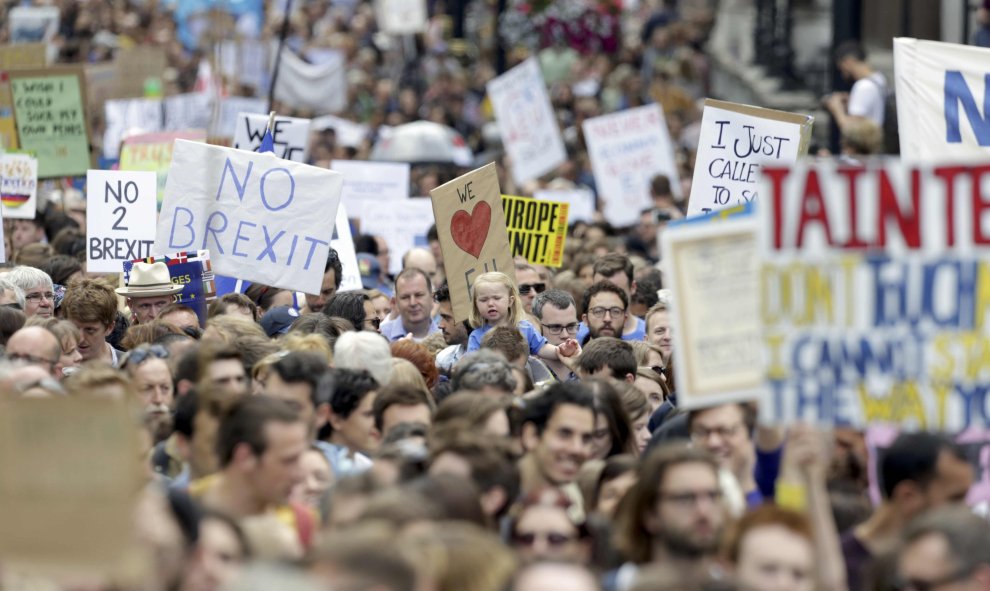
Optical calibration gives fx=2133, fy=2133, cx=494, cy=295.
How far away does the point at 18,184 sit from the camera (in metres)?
15.2

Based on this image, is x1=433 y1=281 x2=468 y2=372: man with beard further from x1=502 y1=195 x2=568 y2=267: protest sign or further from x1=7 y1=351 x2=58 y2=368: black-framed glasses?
x1=7 y1=351 x2=58 y2=368: black-framed glasses

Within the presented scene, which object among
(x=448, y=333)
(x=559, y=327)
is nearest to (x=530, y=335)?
(x=559, y=327)

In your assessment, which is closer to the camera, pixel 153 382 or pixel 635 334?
pixel 153 382

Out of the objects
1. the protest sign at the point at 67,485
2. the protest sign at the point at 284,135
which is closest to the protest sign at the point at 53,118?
the protest sign at the point at 284,135

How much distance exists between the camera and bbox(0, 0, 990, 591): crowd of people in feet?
18.5

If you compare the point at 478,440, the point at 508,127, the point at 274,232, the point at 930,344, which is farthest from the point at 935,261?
Result: the point at 508,127

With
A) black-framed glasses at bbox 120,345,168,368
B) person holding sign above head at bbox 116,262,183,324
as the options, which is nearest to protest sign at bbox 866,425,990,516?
black-framed glasses at bbox 120,345,168,368

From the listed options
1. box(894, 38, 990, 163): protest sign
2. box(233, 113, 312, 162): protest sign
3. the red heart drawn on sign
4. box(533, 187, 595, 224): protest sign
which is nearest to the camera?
box(894, 38, 990, 163): protest sign

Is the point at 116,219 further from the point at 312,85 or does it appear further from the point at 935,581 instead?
the point at 312,85

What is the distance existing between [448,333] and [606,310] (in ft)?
3.07

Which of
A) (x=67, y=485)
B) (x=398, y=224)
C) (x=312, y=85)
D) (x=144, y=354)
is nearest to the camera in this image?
(x=67, y=485)

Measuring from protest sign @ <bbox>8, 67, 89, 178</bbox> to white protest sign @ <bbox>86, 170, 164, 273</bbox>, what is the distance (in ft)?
10.3

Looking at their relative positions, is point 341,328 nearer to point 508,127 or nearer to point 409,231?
point 409,231

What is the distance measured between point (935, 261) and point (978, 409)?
46cm
